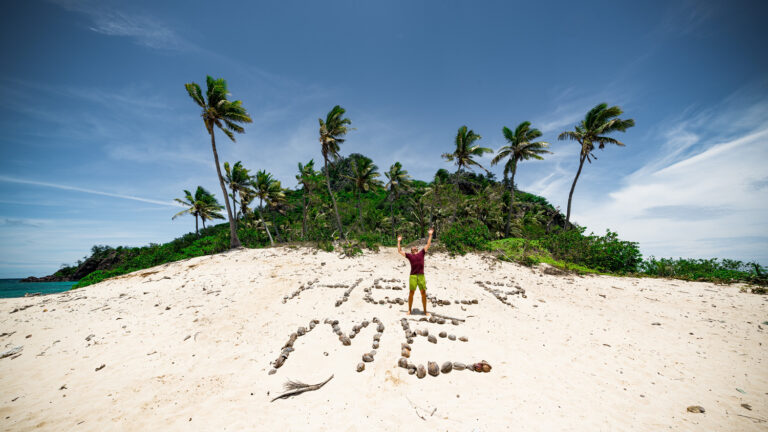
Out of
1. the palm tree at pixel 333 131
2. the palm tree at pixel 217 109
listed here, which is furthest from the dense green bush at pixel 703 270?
the palm tree at pixel 217 109

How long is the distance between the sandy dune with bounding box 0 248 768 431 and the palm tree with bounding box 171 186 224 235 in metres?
22.8

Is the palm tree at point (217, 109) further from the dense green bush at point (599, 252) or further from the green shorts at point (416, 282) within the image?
the dense green bush at point (599, 252)

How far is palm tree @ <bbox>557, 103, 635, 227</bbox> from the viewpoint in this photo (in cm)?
2138

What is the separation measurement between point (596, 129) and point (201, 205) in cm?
4524

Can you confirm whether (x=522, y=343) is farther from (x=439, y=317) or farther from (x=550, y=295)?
(x=550, y=295)

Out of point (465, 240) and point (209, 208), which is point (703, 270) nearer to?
point (465, 240)

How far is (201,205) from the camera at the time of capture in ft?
103

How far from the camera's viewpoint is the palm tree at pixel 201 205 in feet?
102

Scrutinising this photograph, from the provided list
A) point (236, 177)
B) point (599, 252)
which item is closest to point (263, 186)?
point (236, 177)

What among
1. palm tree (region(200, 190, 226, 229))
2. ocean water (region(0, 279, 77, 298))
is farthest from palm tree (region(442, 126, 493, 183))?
ocean water (region(0, 279, 77, 298))

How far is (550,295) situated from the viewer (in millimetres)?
10297

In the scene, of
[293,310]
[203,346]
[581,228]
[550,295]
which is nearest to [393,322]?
[293,310]

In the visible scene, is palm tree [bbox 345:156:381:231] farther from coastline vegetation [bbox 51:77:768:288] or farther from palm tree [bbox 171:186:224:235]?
palm tree [bbox 171:186:224:235]

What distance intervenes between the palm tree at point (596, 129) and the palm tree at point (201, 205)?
41.5 meters
